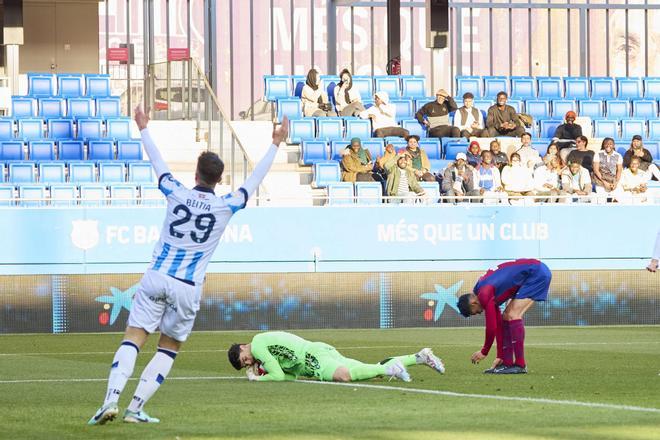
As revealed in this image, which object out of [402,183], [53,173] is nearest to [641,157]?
[402,183]

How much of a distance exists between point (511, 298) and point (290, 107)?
15404 millimetres

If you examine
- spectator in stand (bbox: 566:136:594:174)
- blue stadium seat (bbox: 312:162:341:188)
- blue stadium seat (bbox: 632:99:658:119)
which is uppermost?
blue stadium seat (bbox: 632:99:658:119)

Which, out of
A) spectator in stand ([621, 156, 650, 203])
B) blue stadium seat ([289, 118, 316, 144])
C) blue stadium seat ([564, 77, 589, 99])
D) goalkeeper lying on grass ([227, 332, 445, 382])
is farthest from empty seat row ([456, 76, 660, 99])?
goalkeeper lying on grass ([227, 332, 445, 382])

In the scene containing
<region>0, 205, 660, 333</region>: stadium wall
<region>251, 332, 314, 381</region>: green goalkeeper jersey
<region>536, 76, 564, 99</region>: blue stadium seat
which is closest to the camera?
<region>251, 332, 314, 381</region>: green goalkeeper jersey

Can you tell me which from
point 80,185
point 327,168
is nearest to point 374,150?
point 327,168

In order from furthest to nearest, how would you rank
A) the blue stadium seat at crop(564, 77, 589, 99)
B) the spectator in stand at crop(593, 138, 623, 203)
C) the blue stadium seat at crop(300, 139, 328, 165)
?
1. the blue stadium seat at crop(564, 77, 589, 99)
2. the blue stadium seat at crop(300, 139, 328, 165)
3. the spectator in stand at crop(593, 138, 623, 203)

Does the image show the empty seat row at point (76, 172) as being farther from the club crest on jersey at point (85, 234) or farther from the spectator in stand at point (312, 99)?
the spectator in stand at point (312, 99)

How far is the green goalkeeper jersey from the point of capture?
471 inches

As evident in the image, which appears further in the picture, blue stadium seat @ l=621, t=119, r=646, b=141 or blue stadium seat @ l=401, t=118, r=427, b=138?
blue stadium seat @ l=621, t=119, r=646, b=141

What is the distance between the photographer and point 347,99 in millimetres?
28406

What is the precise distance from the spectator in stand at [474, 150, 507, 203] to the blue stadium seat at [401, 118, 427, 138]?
10.6ft

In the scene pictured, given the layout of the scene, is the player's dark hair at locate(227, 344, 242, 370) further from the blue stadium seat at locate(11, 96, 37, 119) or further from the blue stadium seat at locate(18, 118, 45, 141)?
the blue stadium seat at locate(11, 96, 37, 119)

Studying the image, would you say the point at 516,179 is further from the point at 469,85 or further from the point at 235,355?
the point at 235,355

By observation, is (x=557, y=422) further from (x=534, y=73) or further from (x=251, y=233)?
(x=534, y=73)
